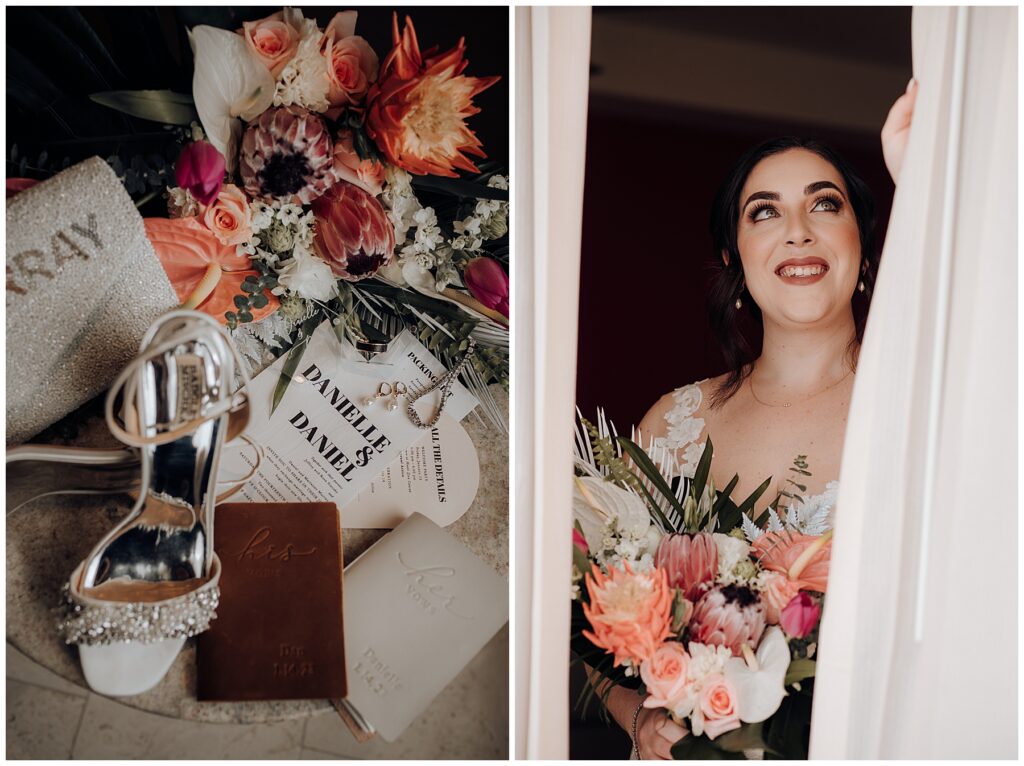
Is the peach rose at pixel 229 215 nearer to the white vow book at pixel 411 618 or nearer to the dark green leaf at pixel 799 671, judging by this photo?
the white vow book at pixel 411 618

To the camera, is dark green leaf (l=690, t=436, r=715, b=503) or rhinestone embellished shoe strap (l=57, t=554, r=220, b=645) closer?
rhinestone embellished shoe strap (l=57, t=554, r=220, b=645)

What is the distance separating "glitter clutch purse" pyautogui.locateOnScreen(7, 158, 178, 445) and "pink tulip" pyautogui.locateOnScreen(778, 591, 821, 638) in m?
0.78

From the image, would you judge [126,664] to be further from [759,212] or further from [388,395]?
[759,212]

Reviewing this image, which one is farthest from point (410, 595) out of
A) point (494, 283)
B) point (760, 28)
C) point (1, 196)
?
point (760, 28)

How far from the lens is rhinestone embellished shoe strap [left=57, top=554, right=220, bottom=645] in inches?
30.5

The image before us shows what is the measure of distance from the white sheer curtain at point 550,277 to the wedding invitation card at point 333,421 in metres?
0.11

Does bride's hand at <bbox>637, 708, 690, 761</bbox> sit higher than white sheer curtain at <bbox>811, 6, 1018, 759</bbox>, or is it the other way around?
white sheer curtain at <bbox>811, 6, 1018, 759</bbox>

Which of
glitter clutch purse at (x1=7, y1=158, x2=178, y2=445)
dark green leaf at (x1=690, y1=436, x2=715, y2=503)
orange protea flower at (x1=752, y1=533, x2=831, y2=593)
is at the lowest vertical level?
orange protea flower at (x1=752, y1=533, x2=831, y2=593)

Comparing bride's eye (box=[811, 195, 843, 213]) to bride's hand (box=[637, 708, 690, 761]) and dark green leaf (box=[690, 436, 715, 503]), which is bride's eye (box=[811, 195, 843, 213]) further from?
bride's hand (box=[637, 708, 690, 761])

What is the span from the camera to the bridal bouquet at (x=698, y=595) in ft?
2.77

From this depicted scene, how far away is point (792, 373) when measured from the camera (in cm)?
88

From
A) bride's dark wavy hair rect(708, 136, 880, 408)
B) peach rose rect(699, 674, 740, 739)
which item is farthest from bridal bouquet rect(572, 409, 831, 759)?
bride's dark wavy hair rect(708, 136, 880, 408)

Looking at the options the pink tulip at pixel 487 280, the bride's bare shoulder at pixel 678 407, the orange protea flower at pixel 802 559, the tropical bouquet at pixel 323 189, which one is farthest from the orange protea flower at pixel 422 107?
the orange protea flower at pixel 802 559

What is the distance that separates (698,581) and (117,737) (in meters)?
0.66
